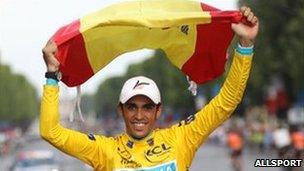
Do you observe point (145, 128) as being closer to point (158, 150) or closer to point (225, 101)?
point (158, 150)

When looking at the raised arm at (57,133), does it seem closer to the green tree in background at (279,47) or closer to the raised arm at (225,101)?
the raised arm at (225,101)

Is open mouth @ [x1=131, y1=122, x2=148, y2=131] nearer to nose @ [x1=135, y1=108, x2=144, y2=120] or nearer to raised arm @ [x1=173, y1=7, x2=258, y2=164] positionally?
nose @ [x1=135, y1=108, x2=144, y2=120]

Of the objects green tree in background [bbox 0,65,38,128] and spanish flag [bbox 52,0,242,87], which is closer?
spanish flag [bbox 52,0,242,87]

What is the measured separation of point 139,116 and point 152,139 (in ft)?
0.53

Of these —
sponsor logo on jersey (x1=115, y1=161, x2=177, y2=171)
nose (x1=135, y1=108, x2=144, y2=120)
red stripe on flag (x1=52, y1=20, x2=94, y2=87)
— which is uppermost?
red stripe on flag (x1=52, y1=20, x2=94, y2=87)

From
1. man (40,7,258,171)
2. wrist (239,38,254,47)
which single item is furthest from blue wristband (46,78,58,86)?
wrist (239,38,254,47)

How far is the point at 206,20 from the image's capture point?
4.97 m

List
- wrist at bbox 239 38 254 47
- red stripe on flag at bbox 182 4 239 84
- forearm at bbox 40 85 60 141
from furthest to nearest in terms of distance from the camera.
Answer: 1. red stripe on flag at bbox 182 4 239 84
2. wrist at bbox 239 38 254 47
3. forearm at bbox 40 85 60 141

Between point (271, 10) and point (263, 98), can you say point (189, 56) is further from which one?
point (263, 98)

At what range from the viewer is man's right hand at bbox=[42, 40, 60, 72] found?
454 cm

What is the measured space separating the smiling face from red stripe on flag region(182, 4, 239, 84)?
0.84 metres

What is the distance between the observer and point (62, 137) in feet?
15.0

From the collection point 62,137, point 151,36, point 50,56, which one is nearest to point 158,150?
point 62,137

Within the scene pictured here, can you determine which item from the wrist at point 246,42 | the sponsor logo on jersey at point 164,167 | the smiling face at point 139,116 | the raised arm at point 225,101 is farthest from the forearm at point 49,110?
the wrist at point 246,42
